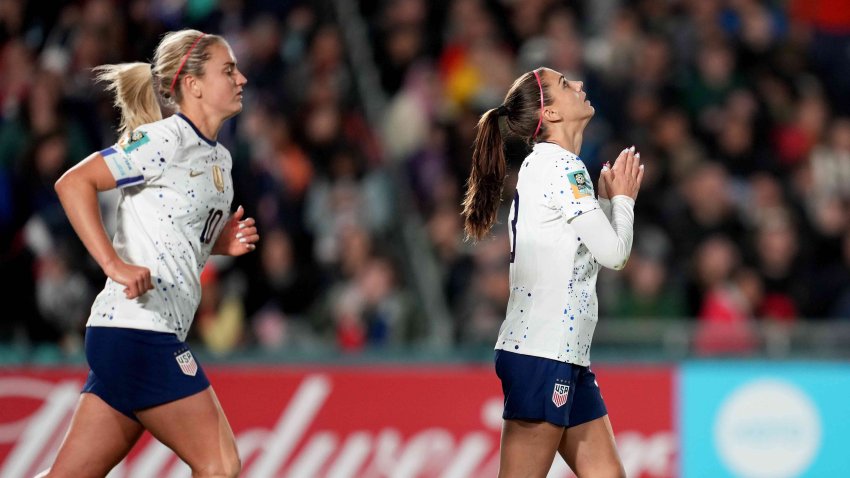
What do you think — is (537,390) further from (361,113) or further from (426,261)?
(361,113)

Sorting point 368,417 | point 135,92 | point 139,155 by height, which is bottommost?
point 368,417

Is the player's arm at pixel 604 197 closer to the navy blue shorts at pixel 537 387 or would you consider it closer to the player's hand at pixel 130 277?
the navy blue shorts at pixel 537 387

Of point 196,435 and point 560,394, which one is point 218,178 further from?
point 560,394

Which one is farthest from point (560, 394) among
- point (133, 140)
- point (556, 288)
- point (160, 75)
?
point (160, 75)

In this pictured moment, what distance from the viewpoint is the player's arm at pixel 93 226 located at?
4.71 m

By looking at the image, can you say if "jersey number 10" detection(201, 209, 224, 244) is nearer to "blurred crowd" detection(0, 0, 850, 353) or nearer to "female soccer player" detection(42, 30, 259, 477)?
"female soccer player" detection(42, 30, 259, 477)

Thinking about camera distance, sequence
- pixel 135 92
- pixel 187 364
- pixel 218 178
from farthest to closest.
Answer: pixel 135 92, pixel 218 178, pixel 187 364

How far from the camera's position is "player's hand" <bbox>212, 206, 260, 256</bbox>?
17.9 feet

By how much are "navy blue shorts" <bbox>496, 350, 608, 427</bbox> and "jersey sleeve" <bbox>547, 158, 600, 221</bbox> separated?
567 millimetres

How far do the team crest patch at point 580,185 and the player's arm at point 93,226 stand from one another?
5.14 feet

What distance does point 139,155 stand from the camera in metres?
4.93

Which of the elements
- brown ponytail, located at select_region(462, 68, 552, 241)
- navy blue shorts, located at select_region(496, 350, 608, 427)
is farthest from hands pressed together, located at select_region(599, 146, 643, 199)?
navy blue shorts, located at select_region(496, 350, 608, 427)

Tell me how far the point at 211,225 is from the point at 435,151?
581 centimetres

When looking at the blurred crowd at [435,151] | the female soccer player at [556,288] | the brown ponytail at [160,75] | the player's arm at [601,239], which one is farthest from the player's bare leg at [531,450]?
the blurred crowd at [435,151]
